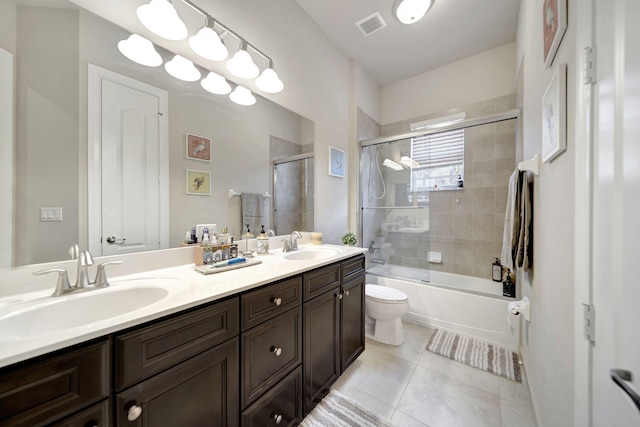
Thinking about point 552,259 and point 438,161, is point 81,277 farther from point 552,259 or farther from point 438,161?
point 438,161

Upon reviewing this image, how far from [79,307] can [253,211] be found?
103cm

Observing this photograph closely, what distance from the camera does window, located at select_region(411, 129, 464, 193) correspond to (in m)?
2.74

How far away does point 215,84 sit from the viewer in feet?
4.87

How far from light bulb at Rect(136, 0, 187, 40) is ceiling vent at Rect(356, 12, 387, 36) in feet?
5.68

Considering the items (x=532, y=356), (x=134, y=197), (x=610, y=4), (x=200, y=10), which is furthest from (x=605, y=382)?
(x=200, y=10)

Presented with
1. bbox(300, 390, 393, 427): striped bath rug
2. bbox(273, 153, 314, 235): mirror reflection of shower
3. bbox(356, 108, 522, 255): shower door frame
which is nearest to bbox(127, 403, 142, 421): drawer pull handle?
bbox(300, 390, 393, 427): striped bath rug

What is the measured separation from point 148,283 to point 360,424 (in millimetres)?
1365

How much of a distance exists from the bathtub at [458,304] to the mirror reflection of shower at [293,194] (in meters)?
1.24

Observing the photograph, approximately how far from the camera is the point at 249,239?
167cm

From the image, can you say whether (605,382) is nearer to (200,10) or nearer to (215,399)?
(215,399)

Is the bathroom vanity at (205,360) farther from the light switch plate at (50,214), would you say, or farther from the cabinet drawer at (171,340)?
the light switch plate at (50,214)

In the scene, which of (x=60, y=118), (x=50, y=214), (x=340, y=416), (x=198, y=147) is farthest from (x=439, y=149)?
(x=50, y=214)

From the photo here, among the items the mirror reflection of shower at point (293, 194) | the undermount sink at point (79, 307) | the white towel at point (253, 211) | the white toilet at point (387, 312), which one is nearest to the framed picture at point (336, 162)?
the mirror reflection of shower at point (293, 194)

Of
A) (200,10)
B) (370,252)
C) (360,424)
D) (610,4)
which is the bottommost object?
(360,424)
